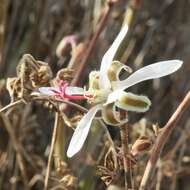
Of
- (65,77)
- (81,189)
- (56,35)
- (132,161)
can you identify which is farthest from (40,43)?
(132,161)

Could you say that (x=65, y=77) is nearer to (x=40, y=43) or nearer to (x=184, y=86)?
(x=40, y=43)

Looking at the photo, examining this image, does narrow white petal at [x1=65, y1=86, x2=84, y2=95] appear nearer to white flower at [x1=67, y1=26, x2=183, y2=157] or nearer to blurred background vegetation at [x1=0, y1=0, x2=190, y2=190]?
white flower at [x1=67, y1=26, x2=183, y2=157]

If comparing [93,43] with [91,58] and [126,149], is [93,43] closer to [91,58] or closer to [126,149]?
[91,58]

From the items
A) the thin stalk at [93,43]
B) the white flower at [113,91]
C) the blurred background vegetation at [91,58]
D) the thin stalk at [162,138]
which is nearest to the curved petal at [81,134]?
the white flower at [113,91]

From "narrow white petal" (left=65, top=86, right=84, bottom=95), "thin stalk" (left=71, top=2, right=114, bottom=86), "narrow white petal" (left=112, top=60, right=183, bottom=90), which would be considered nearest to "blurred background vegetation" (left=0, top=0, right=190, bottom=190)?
"thin stalk" (left=71, top=2, right=114, bottom=86)

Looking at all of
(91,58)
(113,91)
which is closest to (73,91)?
(113,91)

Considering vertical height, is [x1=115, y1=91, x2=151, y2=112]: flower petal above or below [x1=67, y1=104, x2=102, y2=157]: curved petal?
above
